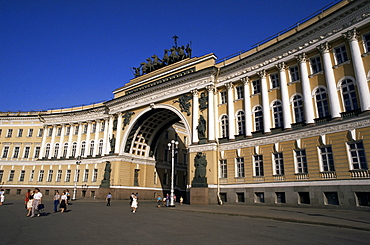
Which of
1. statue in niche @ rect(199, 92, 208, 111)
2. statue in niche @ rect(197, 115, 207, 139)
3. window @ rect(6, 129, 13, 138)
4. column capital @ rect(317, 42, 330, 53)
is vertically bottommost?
statue in niche @ rect(197, 115, 207, 139)

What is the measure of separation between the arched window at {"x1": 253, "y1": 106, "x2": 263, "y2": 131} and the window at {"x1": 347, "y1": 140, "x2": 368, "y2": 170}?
9310 millimetres

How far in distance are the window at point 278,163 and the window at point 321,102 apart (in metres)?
5.35

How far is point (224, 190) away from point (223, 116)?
29.8 ft

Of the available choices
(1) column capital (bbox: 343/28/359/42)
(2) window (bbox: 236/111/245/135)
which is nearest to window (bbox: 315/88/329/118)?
(1) column capital (bbox: 343/28/359/42)

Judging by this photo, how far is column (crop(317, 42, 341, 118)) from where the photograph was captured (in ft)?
71.3

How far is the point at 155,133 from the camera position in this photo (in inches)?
1869

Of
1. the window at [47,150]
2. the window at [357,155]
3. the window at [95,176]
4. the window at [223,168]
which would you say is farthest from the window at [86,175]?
the window at [357,155]

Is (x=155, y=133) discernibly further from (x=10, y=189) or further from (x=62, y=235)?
(x=62, y=235)

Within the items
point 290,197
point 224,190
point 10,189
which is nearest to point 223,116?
point 224,190

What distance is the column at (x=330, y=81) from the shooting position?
71.3 ft

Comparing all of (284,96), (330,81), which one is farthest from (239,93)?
(330,81)

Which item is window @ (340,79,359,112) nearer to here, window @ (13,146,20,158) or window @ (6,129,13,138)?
window @ (13,146,20,158)

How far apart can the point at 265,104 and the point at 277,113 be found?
63.7 inches

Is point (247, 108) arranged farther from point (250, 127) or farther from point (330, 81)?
point (330, 81)
